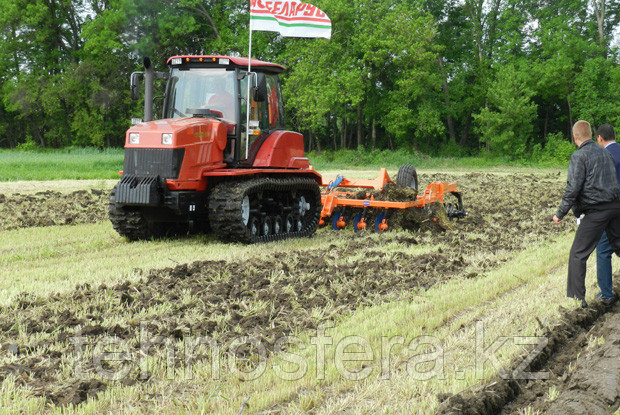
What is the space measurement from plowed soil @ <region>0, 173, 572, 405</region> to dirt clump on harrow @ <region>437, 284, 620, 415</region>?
1.67m

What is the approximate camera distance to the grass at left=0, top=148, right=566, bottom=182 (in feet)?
69.1

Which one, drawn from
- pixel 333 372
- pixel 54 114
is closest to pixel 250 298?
pixel 333 372

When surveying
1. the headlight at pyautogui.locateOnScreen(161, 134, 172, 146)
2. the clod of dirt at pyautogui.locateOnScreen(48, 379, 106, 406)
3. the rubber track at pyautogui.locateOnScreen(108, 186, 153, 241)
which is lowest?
the clod of dirt at pyautogui.locateOnScreen(48, 379, 106, 406)

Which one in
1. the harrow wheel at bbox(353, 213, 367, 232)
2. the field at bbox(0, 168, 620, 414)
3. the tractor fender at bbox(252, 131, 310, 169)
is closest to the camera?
the field at bbox(0, 168, 620, 414)

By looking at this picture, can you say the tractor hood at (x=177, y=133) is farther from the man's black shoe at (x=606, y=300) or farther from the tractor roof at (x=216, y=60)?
the man's black shoe at (x=606, y=300)

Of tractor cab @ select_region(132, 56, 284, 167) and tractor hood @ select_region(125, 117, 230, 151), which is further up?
tractor cab @ select_region(132, 56, 284, 167)

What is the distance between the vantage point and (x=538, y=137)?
4069cm

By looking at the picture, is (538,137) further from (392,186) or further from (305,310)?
(305,310)

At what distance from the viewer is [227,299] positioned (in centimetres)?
571

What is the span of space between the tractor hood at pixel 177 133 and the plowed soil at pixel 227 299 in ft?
6.42

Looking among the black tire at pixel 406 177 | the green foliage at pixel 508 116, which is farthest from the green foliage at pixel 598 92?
the black tire at pixel 406 177

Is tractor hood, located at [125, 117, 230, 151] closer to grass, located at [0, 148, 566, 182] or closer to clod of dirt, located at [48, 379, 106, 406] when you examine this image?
clod of dirt, located at [48, 379, 106, 406]

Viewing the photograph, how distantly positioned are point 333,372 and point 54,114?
42931mm

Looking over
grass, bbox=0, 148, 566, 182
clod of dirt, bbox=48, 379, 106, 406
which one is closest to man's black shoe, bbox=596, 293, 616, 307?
clod of dirt, bbox=48, 379, 106, 406
